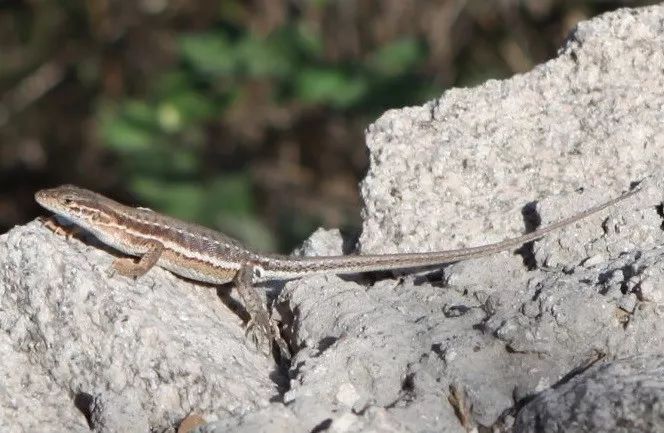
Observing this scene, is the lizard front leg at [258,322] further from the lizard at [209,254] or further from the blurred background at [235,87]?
the blurred background at [235,87]

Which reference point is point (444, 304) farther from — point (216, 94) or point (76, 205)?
point (216, 94)

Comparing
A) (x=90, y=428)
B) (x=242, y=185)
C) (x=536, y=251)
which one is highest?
(x=242, y=185)

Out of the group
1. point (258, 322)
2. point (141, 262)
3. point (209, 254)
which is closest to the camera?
point (258, 322)

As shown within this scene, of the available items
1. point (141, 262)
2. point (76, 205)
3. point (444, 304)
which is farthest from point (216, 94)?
point (444, 304)

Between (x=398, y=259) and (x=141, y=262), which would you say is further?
(x=141, y=262)

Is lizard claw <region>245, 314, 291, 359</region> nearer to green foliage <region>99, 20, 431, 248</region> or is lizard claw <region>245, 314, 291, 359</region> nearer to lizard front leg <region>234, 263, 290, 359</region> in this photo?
lizard front leg <region>234, 263, 290, 359</region>

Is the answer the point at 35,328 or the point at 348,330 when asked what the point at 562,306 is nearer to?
the point at 348,330

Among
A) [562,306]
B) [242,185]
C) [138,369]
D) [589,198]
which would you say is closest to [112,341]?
[138,369]
